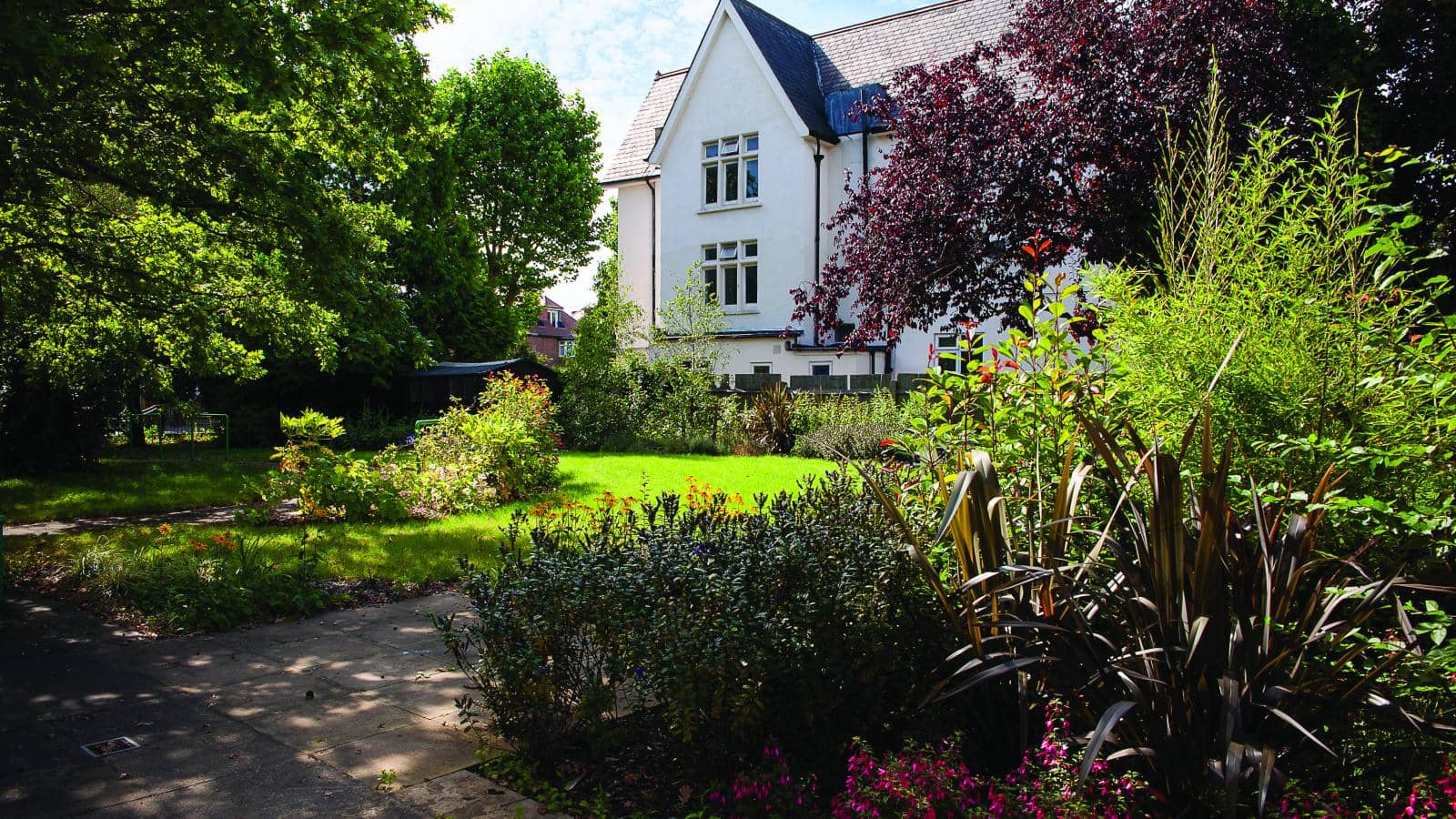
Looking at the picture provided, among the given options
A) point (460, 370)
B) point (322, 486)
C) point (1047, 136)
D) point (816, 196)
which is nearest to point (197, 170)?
point (322, 486)

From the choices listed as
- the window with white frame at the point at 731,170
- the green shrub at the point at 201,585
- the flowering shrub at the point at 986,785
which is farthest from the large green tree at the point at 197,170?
the window with white frame at the point at 731,170

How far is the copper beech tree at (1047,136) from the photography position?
410 inches

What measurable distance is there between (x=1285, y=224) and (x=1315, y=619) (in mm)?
1671

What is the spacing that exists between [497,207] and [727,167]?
13900 mm

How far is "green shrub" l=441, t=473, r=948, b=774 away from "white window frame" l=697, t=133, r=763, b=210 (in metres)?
21.5

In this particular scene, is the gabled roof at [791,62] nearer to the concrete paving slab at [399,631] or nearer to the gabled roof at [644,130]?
the gabled roof at [644,130]

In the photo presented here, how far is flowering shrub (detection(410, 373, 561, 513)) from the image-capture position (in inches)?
410

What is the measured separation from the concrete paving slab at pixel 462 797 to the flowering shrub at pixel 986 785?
4.00ft

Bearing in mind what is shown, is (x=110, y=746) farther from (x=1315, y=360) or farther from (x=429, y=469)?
(x=429, y=469)

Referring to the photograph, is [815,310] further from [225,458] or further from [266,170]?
[225,458]

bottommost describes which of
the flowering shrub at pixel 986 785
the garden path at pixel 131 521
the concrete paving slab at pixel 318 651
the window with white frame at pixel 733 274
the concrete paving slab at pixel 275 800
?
the concrete paving slab at pixel 275 800

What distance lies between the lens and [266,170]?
27.9 feet

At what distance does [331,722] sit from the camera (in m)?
3.96

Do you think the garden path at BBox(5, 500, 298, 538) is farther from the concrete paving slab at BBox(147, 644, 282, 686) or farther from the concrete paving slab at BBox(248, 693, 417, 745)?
the concrete paving slab at BBox(248, 693, 417, 745)
